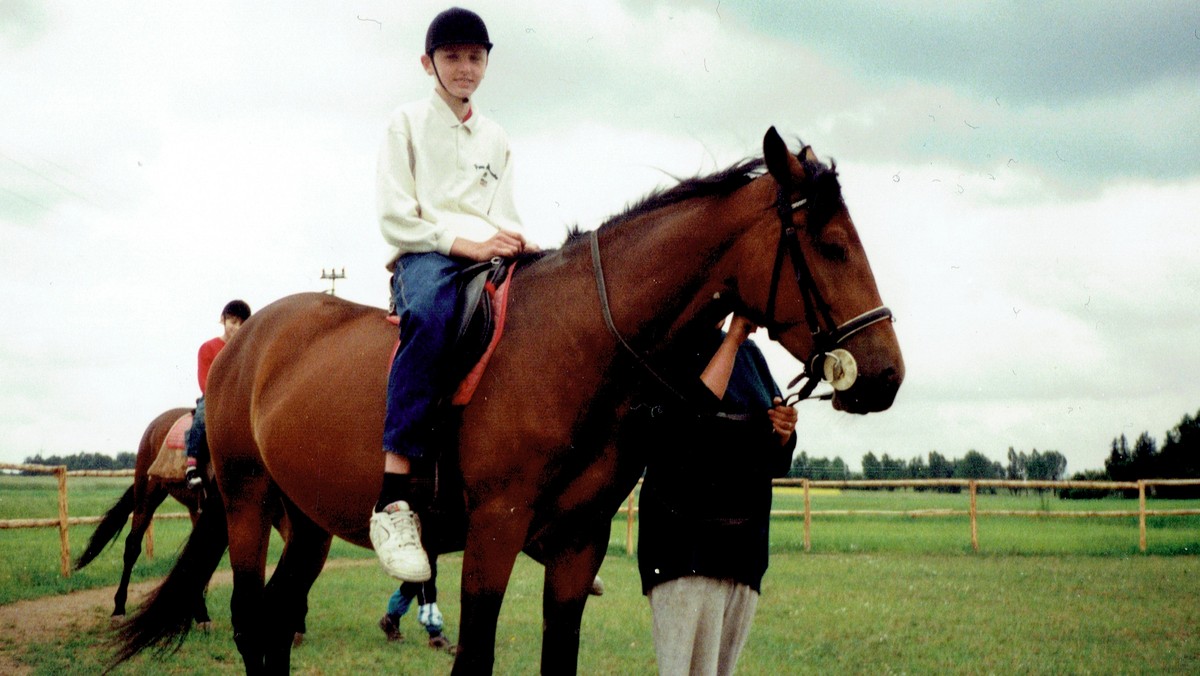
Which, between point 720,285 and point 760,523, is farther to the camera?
point 760,523

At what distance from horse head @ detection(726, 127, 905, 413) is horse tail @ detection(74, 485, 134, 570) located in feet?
26.4

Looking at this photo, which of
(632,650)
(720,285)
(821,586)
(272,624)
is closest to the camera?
(720,285)

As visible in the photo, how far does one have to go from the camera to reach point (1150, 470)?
76.9 ft

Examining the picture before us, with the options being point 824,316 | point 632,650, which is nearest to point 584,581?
point 824,316

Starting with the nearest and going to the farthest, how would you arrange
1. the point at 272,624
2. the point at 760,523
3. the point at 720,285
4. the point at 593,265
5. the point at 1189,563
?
the point at 720,285
the point at 593,265
the point at 760,523
the point at 272,624
the point at 1189,563

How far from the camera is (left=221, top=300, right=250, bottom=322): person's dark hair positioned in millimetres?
8875

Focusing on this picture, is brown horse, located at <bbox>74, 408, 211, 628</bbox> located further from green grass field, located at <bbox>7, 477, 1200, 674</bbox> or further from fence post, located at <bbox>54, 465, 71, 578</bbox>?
fence post, located at <bbox>54, 465, 71, 578</bbox>

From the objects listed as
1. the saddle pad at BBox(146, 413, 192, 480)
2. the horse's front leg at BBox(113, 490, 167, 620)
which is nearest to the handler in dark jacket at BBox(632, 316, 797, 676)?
the saddle pad at BBox(146, 413, 192, 480)

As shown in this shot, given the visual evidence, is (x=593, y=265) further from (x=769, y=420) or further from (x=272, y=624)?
(x=272, y=624)

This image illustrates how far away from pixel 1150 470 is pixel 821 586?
15840mm

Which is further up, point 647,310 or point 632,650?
point 647,310

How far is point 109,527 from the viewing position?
8.96m

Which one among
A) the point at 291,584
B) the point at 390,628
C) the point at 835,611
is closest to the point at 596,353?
the point at 291,584

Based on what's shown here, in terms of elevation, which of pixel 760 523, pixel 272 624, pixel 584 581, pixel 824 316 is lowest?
pixel 272 624
